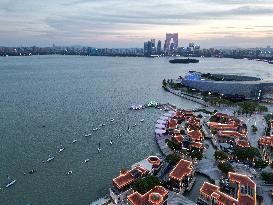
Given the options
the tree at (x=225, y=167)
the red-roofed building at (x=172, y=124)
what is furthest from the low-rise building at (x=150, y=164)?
the red-roofed building at (x=172, y=124)

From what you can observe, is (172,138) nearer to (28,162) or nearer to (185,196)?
(185,196)

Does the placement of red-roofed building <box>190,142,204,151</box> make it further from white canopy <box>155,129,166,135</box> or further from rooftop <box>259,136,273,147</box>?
rooftop <box>259,136,273,147</box>

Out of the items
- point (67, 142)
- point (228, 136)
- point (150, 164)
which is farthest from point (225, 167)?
point (67, 142)

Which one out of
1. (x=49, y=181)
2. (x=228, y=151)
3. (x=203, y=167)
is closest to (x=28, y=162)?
(x=49, y=181)

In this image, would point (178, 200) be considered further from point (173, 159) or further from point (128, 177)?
point (173, 159)

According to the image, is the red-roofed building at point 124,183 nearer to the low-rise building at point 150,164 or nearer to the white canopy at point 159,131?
the low-rise building at point 150,164

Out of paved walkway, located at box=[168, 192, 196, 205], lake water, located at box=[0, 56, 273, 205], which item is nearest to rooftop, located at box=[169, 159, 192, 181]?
paved walkway, located at box=[168, 192, 196, 205]
